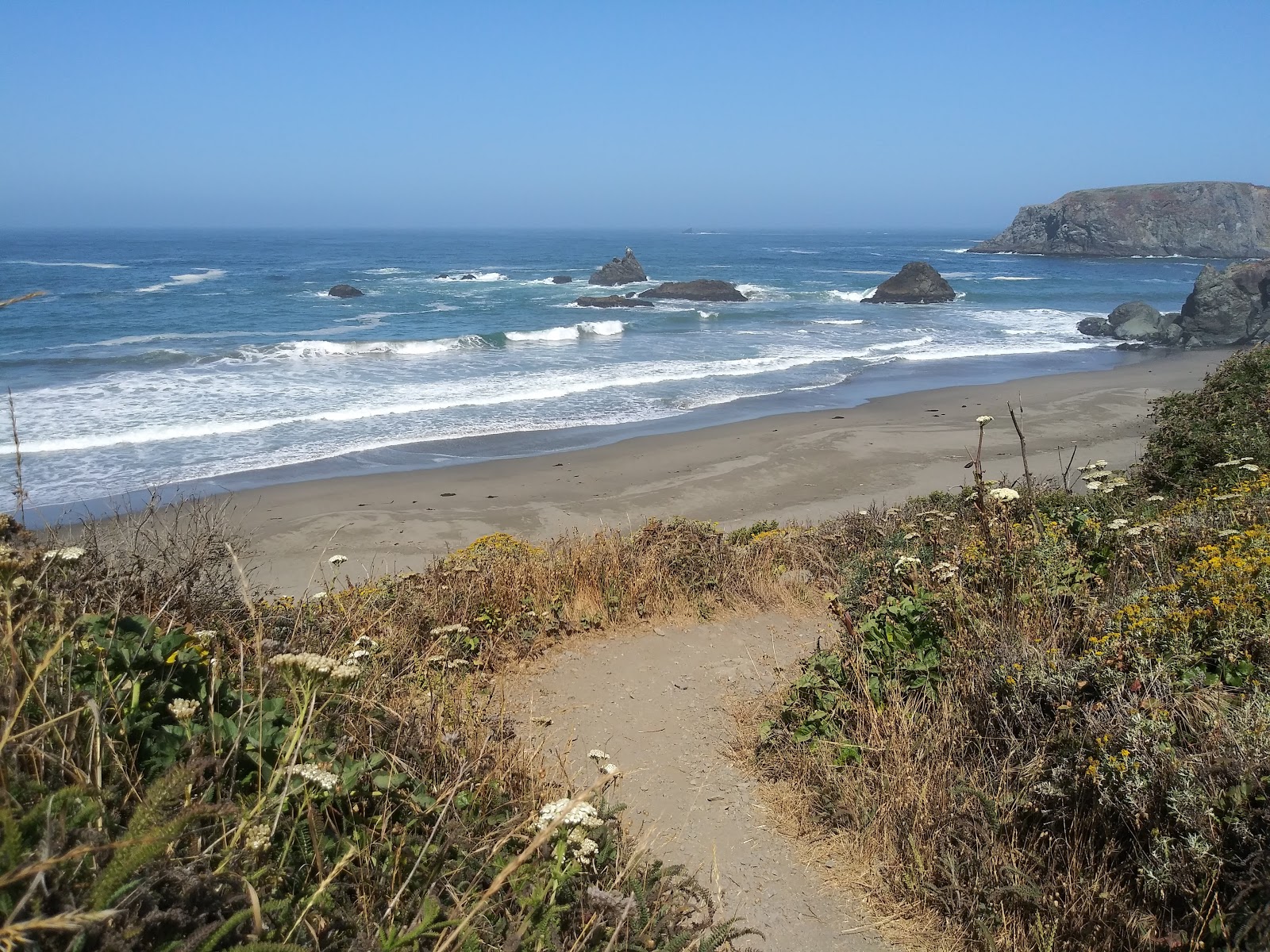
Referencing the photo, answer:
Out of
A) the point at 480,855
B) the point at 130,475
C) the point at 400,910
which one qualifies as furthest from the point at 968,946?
the point at 130,475

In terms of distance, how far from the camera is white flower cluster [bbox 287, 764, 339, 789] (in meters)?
1.86

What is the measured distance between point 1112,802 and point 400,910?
2196 millimetres

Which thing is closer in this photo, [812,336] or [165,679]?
[165,679]

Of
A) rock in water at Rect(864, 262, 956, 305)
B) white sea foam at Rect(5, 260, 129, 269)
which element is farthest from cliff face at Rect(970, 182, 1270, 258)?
white sea foam at Rect(5, 260, 129, 269)

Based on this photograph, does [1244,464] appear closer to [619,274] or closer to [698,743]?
[698,743]

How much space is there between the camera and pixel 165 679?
223 cm

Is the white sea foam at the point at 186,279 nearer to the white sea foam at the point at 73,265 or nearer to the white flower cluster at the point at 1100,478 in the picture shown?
the white sea foam at the point at 73,265

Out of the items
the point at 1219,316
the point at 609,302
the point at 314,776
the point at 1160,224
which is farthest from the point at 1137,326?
the point at 1160,224

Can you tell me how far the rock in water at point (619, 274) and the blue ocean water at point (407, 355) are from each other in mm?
1498

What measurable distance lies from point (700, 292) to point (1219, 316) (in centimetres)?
2368

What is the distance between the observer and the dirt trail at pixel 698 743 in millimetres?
3172

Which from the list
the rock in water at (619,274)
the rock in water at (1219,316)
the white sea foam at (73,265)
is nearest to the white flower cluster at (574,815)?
the rock in water at (1219,316)

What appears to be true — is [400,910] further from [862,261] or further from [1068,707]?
[862,261]

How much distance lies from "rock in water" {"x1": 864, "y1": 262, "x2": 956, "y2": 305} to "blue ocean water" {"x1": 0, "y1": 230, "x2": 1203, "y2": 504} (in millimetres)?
1420
